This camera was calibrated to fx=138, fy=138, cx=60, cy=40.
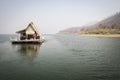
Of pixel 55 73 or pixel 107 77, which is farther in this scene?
pixel 55 73

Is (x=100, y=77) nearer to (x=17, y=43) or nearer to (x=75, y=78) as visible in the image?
(x=75, y=78)

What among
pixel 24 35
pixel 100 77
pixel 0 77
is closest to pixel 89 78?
pixel 100 77

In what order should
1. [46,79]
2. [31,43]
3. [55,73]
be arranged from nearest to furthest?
[46,79] < [55,73] < [31,43]

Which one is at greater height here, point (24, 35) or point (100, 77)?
point (24, 35)

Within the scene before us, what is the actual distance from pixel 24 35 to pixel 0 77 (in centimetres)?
4357

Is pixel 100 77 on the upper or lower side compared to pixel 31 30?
lower

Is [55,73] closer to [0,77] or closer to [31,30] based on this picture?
[0,77]

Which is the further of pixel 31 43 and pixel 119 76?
pixel 31 43

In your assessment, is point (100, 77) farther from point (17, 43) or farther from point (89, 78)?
point (17, 43)

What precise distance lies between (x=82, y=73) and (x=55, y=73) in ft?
9.91

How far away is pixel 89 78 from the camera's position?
45.0 feet

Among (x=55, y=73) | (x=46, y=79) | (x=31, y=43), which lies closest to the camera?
(x=46, y=79)

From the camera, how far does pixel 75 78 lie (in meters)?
13.6

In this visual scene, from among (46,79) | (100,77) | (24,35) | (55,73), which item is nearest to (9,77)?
(46,79)
